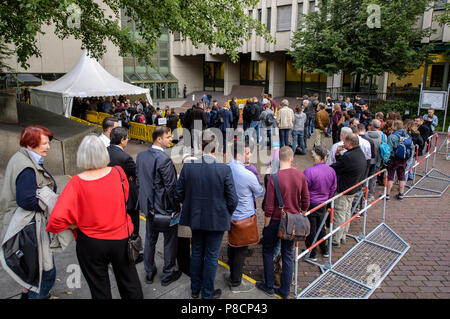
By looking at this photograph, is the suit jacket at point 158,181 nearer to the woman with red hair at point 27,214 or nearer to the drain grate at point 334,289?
the woman with red hair at point 27,214

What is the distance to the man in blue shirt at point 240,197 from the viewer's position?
4.16 metres

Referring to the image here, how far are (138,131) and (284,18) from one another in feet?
68.6

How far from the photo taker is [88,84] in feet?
53.9

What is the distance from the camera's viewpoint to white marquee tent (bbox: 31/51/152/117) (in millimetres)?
15812

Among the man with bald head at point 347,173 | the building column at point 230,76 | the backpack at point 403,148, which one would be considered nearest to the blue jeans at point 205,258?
the man with bald head at point 347,173

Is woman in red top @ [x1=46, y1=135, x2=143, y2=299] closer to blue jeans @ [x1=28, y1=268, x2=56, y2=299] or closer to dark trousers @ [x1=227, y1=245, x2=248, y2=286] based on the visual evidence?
blue jeans @ [x1=28, y1=268, x2=56, y2=299]

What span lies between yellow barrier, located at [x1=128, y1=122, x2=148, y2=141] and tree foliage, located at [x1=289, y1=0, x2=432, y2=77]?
460 inches

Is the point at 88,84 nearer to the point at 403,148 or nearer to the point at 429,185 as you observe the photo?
the point at 403,148

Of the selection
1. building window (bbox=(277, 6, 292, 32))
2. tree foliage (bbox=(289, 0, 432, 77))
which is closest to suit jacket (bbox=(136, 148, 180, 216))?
tree foliage (bbox=(289, 0, 432, 77))

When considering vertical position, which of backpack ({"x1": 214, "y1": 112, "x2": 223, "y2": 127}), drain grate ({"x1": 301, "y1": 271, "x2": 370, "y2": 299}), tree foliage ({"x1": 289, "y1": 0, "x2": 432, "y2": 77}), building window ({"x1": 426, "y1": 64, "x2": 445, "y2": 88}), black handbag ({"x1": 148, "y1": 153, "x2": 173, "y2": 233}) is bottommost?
drain grate ({"x1": 301, "y1": 271, "x2": 370, "y2": 299})

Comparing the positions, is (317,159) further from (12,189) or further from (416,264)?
(12,189)

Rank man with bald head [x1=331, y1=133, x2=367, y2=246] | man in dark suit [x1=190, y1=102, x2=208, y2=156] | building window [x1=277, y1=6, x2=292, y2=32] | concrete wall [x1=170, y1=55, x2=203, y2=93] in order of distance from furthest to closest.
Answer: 1. concrete wall [x1=170, y1=55, x2=203, y2=93]
2. building window [x1=277, y1=6, x2=292, y2=32]
3. man in dark suit [x1=190, y1=102, x2=208, y2=156]
4. man with bald head [x1=331, y1=133, x2=367, y2=246]
